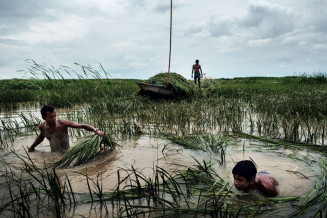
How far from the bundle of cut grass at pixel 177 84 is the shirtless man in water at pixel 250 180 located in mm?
6567

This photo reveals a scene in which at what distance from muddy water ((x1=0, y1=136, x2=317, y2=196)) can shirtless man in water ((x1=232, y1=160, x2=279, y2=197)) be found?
23 cm

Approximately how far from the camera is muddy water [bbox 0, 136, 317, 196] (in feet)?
8.56

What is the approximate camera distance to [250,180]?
2.19 meters

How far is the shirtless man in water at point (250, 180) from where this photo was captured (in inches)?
85.0

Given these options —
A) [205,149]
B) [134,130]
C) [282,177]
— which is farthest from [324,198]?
[134,130]

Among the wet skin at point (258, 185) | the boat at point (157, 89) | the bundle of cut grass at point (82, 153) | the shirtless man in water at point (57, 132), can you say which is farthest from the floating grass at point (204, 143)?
the boat at point (157, 89)

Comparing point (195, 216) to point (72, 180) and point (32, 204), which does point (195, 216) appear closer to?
point (32, 204)

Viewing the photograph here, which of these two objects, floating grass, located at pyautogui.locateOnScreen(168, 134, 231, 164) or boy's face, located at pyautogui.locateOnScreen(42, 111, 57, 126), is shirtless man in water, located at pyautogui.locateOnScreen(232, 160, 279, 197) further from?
boy's face, located at pyautogui.locateOnScreen(42, 111, 57, 126)

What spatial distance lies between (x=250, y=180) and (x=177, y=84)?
6756mm

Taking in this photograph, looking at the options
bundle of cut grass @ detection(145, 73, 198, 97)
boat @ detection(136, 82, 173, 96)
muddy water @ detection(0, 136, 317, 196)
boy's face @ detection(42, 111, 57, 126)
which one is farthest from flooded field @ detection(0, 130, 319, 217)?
bundle of cut grass @ detection(145, 73, 198, 97)

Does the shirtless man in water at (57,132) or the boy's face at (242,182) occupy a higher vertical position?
the shirtless man in water at (57,132)

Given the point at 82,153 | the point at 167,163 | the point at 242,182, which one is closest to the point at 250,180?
the point at 242,182

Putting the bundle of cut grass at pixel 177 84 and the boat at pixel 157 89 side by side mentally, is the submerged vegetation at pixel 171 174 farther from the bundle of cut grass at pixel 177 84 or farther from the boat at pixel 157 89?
the boat at pixel 157 89

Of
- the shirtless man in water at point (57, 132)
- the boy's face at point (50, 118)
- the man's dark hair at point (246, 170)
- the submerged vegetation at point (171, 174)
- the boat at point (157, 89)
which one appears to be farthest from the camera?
the boat at point (157, 89)
